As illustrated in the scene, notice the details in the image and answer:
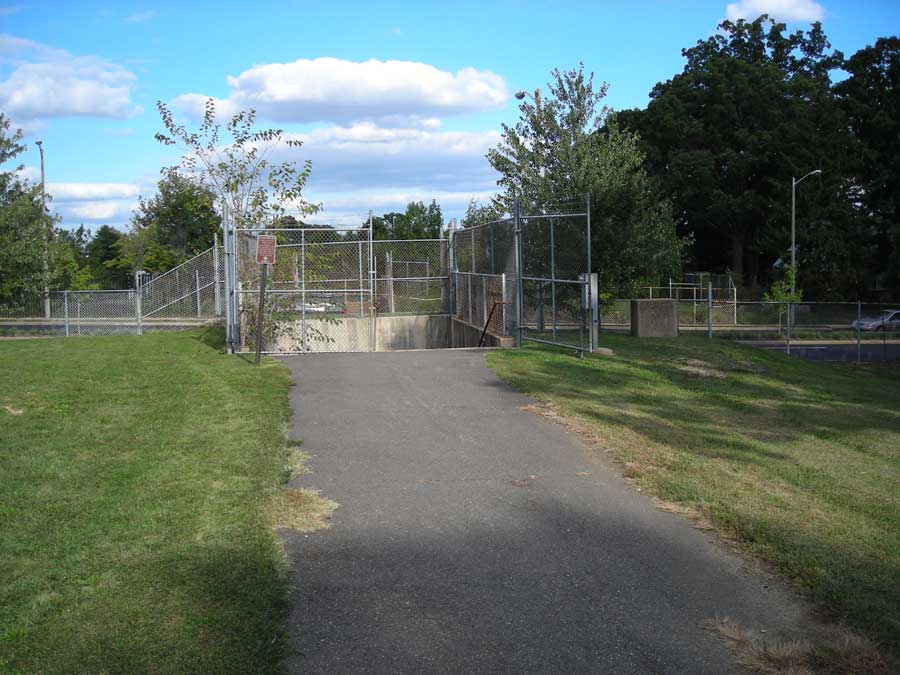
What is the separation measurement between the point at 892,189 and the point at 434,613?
51740 mm

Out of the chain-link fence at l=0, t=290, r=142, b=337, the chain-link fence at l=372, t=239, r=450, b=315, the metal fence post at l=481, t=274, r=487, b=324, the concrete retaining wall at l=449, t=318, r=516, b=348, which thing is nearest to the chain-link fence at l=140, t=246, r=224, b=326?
the chain-link fence at l=0, t=290, r=142, b=337

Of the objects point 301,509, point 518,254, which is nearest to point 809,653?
point 301,509

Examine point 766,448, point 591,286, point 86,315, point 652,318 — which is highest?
point 591,286

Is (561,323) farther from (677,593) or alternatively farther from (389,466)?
(677,593)

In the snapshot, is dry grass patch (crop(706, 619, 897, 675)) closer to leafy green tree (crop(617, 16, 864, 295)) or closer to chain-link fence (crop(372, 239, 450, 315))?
chain-link fence (crop(372, 239, 450, 315))

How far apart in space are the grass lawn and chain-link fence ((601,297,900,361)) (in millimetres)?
9662

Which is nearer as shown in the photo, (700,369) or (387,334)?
(700,369)

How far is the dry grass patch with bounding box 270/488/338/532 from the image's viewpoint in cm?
605

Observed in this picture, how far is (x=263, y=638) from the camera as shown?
4238 millimetres

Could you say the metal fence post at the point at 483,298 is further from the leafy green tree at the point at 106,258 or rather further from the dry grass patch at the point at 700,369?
the leafy green tree at the point at 106,258

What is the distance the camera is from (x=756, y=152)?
5303cm

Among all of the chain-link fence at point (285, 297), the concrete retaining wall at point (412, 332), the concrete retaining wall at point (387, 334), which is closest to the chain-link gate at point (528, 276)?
the concrete retaining wall at point (387, 334)

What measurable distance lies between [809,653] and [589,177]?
1993 centimetres

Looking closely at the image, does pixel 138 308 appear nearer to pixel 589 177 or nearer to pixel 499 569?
pixel 589 177
